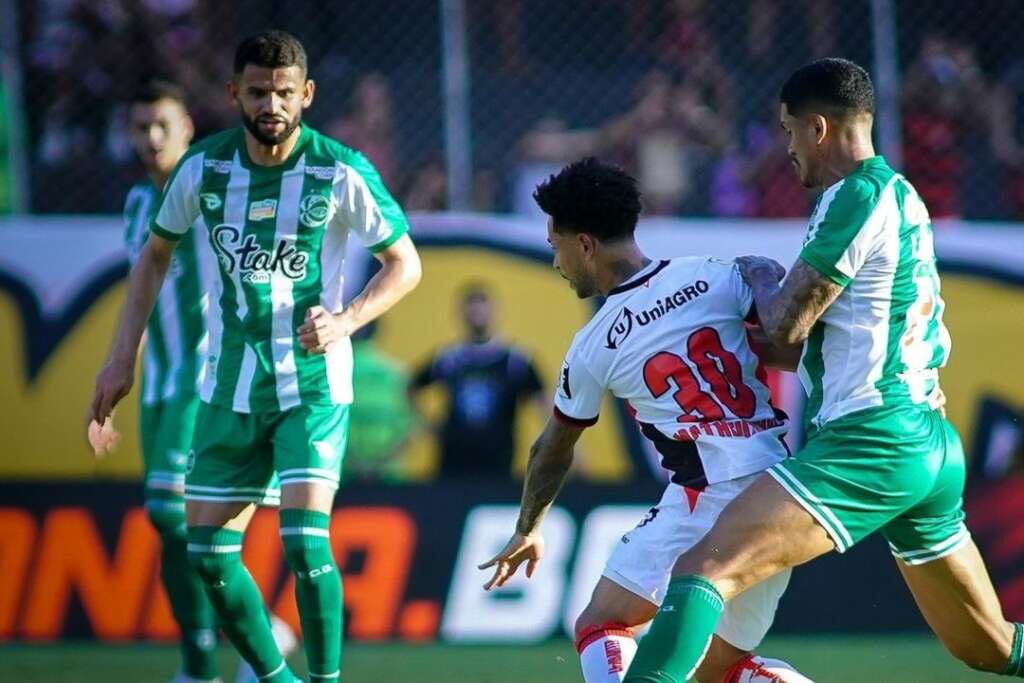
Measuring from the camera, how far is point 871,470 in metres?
4.38

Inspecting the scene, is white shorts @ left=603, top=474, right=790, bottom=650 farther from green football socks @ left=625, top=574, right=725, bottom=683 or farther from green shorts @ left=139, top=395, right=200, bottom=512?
green shorts @ left=139, top=395, right=200, bottom=512

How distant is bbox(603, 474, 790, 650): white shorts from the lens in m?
4.61

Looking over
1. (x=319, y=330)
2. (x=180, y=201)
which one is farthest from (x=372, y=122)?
(x=319, y=330)

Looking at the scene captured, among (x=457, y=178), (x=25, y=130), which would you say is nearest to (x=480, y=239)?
(x=457, y=178)

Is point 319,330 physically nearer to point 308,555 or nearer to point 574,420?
point 308,555

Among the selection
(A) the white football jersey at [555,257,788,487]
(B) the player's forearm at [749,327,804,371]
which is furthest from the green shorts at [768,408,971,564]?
(B) the player's forearm at [749,327,804,371]

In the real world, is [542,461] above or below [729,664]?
above

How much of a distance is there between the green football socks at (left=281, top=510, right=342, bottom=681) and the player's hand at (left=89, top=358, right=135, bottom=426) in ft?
2.45

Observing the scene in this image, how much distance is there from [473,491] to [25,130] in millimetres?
3665

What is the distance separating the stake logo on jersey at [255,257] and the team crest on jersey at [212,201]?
7 centimetres

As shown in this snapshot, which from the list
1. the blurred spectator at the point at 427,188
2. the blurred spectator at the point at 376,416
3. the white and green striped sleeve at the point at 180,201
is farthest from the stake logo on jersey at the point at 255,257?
the blurred spectator at the point at 427,188

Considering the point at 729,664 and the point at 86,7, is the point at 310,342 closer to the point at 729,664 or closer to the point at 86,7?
the point at 729,664

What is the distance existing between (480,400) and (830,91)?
5.28 metres

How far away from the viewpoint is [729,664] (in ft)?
15.6
